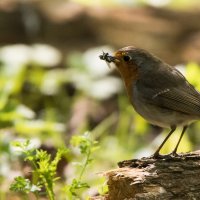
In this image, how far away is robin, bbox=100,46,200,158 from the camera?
493 cm

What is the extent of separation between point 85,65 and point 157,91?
3242mm

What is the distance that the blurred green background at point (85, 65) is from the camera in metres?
6.71

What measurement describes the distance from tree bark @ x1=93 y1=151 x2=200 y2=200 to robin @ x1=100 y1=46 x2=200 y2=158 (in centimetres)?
60

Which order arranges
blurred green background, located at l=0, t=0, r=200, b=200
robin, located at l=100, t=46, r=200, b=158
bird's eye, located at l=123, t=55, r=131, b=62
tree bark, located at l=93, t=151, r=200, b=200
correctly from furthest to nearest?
blurred green background, located at l=0, t=0, r=200, b=200
bird's eye, located at l=123, t=55, r=131, b=62
robin, located at l=100, t=46, r=200, b=158
tree bark, located at l=93, t=151, r=200, b=200

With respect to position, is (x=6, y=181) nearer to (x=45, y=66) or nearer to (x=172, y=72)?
(x=172, y=72)

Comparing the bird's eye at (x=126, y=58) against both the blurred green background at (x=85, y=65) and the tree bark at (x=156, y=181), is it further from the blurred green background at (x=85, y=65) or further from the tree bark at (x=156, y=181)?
the tree bark at (x=156, y=181)

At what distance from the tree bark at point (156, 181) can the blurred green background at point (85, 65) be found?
182 cm

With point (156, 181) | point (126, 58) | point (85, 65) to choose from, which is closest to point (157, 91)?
point (126, 58)

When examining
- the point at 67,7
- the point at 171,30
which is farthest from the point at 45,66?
the point at 171,30

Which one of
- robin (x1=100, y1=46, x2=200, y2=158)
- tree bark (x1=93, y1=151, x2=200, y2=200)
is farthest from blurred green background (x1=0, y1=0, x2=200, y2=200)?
tree bark (x1=93, y1=151, x2=200, y2=200)

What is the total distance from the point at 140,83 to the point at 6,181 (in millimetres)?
1403

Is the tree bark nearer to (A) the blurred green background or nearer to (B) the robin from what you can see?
(B) the robin

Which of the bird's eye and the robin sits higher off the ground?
the bird's eye

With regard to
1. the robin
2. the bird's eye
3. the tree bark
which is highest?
the bird's eye
